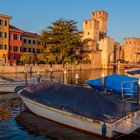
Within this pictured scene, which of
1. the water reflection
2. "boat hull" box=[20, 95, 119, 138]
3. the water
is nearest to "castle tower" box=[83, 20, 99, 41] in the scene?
the water

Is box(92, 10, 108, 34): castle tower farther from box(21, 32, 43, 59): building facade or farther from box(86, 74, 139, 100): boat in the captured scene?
box(86, 74, 139, 100): boat

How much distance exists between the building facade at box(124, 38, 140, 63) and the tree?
61.4 meters

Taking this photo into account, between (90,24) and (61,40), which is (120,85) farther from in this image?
(90,24)

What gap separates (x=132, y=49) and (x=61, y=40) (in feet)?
216

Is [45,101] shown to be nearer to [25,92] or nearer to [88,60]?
[25,92]

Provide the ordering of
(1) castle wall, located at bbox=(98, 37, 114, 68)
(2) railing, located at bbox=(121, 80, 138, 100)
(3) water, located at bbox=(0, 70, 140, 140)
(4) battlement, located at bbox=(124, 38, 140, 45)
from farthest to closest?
1. (4) battlement, located at bbox=(124, 38, 140, 45)
2. (1) castle wall, located at bbox=(98, 37, 114, 68)
3. (2) railing, located at bbox=(121, 80, 138, 100)
4. (3) water, located at bbox=(0, 70, 140, 140)

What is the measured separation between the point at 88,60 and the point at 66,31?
20832 mm

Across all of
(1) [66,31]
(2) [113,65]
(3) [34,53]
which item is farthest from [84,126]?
(2) [113,65]

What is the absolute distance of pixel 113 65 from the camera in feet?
383

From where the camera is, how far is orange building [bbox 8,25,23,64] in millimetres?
77250

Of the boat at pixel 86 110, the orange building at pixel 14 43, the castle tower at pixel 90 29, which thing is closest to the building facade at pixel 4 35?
the orange building at pixel 14 43

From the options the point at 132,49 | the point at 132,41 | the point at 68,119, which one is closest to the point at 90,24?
the point at 132,41

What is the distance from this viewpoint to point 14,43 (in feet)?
258

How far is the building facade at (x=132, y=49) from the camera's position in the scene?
459 feet
